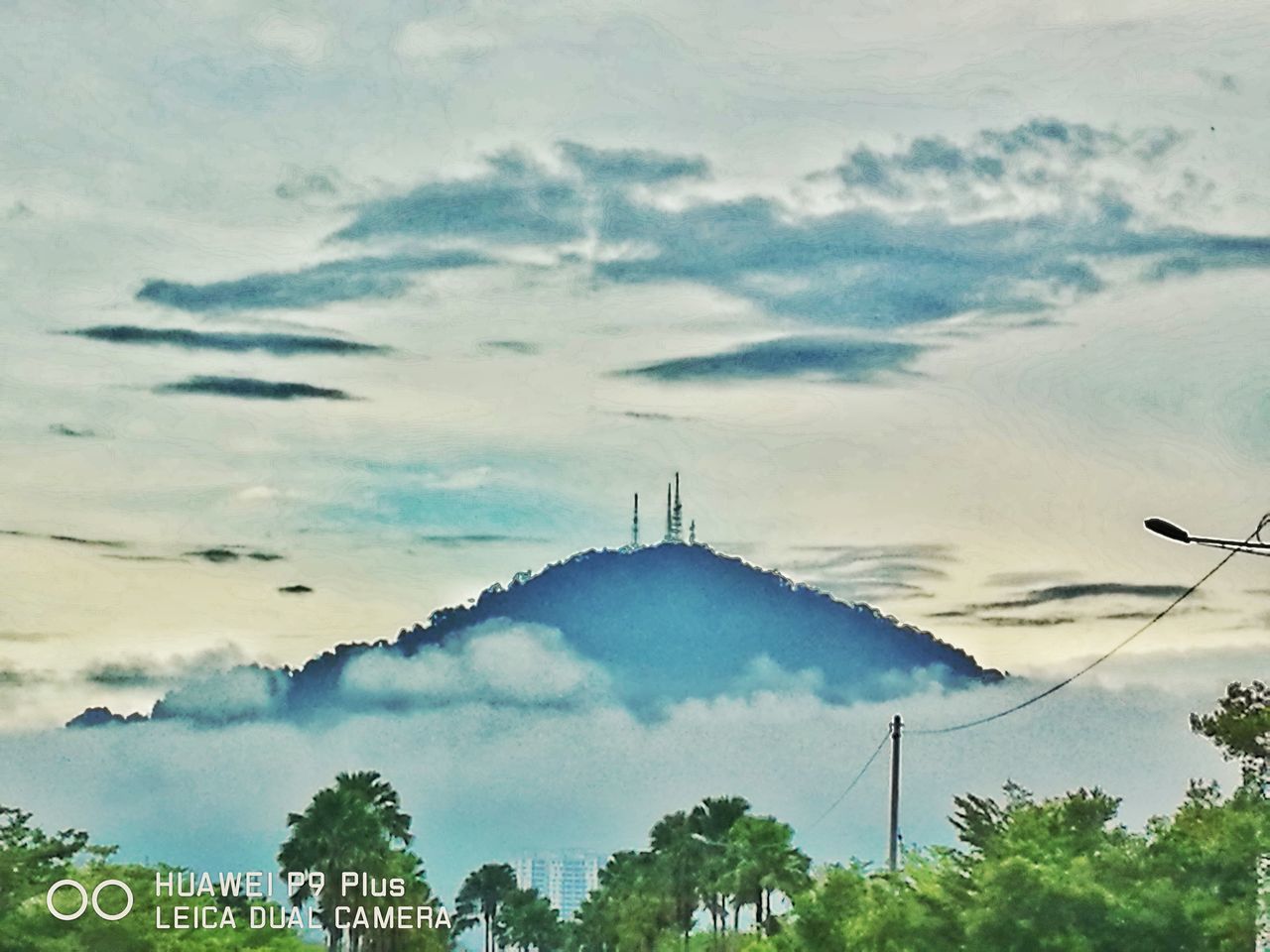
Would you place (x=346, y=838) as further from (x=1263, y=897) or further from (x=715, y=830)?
(x=1263, y=897)

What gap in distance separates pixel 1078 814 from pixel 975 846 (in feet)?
10.2

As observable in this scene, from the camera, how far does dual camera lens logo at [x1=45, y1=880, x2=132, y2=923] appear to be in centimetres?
4962

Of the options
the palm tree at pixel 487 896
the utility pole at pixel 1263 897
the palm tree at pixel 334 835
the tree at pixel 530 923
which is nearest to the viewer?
the utility pole at pixel 1263 897

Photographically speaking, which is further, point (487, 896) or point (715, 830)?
point (487, 896)

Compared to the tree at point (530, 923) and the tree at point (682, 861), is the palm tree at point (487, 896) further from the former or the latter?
the tree at point (682, 861)

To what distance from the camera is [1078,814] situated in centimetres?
4975

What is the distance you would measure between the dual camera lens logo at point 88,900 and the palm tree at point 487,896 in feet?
428

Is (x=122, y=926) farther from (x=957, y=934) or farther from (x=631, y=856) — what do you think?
(x=631, y=856)

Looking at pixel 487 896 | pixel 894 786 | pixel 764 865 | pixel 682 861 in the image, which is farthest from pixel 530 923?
pixel 894 786

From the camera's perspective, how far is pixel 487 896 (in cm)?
18512

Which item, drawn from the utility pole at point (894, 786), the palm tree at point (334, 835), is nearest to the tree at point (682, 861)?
the palm tree at point (334, 835)

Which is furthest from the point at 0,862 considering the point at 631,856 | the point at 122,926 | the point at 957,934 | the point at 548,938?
the point at 548,938

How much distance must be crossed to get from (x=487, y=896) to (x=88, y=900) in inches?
5313

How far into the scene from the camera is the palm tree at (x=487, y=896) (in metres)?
185
